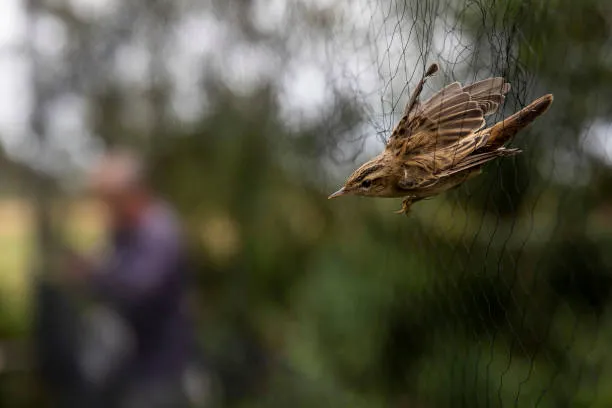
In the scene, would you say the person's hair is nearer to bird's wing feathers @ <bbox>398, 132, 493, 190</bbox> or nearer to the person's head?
the person's head

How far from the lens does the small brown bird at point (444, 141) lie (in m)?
0.30

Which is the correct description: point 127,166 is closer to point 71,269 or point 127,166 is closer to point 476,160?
point 71,269

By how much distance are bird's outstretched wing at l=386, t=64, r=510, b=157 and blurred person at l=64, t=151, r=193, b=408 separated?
99cm

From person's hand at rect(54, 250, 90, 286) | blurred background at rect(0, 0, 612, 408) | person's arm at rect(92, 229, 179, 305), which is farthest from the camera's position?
person's hand at rect(54, 250, 90, 286)

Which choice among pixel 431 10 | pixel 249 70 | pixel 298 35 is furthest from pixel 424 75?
pixel 249 70

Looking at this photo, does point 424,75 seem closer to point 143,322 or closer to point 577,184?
point 577,184

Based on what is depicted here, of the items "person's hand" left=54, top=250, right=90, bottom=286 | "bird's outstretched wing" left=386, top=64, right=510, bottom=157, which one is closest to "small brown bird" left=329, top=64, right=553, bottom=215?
"bird's outstretched wing" left=386, top=64, right=510, bottom=157

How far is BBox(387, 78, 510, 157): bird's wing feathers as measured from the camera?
12.6 inches

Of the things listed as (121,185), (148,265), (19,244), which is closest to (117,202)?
(121,185)

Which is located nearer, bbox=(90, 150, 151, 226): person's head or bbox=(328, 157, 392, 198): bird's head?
bbox=(328, 157, 392, 198): bird's head

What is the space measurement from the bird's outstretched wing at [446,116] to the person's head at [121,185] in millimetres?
1037

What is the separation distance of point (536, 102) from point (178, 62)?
41.6 inches

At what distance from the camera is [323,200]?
2.96ft

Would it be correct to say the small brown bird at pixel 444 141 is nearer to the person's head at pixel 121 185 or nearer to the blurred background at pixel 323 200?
the blurred background at pixel 323 200
